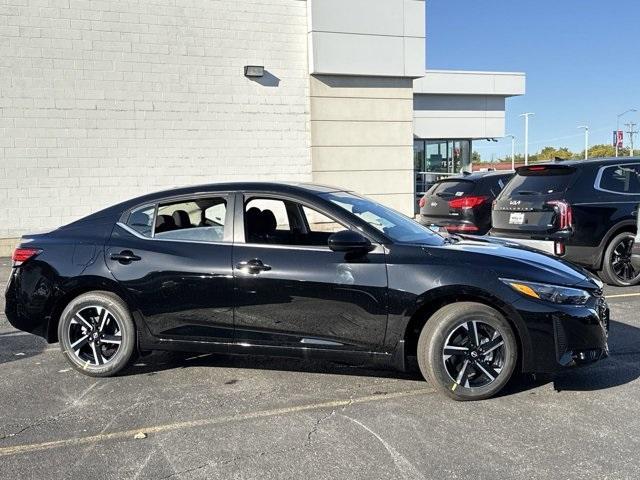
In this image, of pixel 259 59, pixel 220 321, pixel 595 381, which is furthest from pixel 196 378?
pixel 259 59

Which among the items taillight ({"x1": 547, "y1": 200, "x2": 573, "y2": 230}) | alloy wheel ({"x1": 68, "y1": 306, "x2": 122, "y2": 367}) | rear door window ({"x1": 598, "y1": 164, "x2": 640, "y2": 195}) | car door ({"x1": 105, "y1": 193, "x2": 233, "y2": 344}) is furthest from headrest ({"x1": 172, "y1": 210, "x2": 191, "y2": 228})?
rear door window ({"x1": 598, "y1": 164, "x2": 640, "y2": 195})

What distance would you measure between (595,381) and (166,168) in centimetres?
1022

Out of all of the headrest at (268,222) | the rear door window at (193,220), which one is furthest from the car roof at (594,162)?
the rear door window at (193,220)

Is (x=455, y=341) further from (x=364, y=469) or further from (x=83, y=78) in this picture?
(x=83, y=78)

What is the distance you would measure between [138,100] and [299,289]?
31.1 feet

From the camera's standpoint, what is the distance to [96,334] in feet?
15.4

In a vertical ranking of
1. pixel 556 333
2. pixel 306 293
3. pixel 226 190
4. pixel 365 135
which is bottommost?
pixel 556 333

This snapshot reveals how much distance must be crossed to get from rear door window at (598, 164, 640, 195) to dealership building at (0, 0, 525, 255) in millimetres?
7077

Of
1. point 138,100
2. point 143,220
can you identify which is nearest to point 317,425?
point 143,220

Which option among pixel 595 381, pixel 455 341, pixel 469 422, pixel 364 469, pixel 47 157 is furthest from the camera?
pixel 47 157

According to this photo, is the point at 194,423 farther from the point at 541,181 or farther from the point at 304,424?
the point at 541,181

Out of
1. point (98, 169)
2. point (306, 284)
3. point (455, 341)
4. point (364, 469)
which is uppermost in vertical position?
point (98, 169)

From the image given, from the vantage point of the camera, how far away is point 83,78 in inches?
467

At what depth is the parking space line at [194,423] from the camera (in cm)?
352
